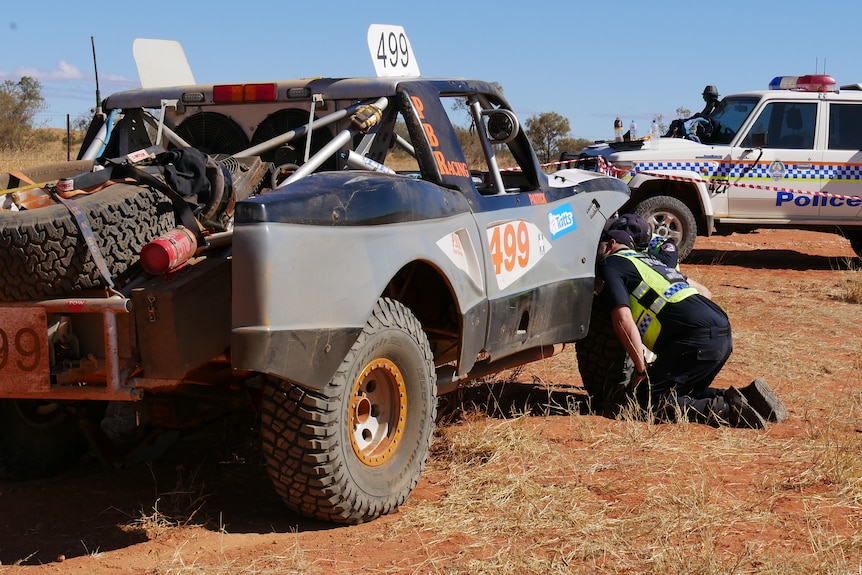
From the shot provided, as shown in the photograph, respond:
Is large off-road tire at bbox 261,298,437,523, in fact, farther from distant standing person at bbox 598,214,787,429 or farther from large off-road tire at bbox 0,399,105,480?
distant standing person at bbox 598,214,787,429

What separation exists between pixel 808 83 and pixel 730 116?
1.08 m

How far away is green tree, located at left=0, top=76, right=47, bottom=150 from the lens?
28.8 meters

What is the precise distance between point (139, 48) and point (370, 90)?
63.0 inches

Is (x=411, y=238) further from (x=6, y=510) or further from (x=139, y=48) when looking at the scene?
(x=139, y=48)

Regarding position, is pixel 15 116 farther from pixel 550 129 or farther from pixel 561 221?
pixel 561 221

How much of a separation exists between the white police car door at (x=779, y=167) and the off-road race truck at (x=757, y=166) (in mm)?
12

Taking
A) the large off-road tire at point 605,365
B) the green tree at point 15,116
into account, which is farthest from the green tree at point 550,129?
the large off-road tire at point 605,365

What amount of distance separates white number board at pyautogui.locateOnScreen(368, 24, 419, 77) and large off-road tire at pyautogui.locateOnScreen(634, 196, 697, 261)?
25.4 ft

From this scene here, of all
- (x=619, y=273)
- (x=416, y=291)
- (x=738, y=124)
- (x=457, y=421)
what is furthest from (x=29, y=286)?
(x=738, y=124)

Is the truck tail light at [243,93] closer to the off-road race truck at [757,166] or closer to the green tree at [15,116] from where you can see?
the off-road race truck at [757,166]

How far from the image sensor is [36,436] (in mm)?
5195

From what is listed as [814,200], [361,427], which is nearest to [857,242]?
[814,200]

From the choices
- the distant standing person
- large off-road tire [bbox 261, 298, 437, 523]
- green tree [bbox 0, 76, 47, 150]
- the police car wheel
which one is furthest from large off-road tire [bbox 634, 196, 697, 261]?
green tree [bbox 0, 76, 47, 150]

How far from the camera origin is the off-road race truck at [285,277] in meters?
3.93
